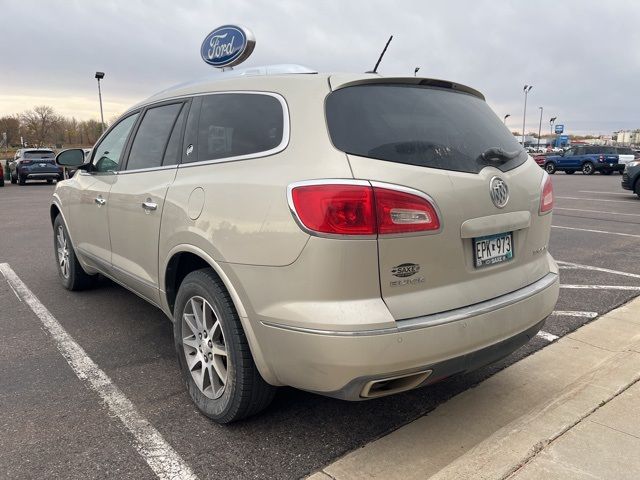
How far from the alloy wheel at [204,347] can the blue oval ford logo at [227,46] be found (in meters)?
5.00

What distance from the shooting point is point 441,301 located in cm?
234

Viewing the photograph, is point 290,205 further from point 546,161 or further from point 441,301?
point 546,161

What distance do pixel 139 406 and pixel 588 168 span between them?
3192cm

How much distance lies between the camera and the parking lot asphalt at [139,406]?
2.54 metres

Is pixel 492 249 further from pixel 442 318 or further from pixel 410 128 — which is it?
pixel 410 128

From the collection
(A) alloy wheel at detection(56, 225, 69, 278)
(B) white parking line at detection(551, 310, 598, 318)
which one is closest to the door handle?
(A) alloy wheel at detection(56, 225, 69, 278)

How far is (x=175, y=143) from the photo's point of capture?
131 inches

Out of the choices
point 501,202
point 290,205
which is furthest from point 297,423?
point 501,202

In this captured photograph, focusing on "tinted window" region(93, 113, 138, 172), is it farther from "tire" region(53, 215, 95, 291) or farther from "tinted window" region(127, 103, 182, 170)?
"tire" region(53, 215, 95, 291)

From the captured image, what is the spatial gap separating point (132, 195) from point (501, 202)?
7.66 feet

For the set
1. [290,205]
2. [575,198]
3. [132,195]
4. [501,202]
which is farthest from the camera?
[575,198]

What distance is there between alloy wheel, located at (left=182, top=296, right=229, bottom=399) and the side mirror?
8.02 feet

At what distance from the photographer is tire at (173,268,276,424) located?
2.59 m

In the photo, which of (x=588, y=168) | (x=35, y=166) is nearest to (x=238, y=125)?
(x=35, y=166)
